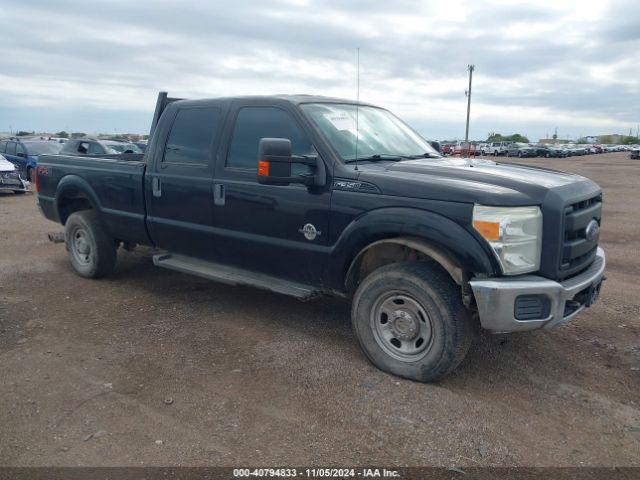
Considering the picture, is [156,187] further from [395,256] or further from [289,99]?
[395,256]

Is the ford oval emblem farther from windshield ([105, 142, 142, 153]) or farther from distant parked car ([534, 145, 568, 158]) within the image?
distant parked car ([534, 145, 568, 158])

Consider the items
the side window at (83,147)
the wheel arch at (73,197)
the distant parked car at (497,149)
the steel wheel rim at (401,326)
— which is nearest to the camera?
the steel wheel rim at (401,326)

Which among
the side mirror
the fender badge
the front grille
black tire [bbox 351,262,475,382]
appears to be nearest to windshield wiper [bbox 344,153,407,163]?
the side mirror

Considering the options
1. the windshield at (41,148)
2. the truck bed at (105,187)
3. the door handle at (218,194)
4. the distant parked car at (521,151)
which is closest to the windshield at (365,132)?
the door handle at (218,194)

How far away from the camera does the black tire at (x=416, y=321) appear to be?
12.2ft

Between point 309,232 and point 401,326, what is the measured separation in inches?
39.6

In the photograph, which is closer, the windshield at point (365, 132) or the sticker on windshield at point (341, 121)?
the windshield at point (365, 132)

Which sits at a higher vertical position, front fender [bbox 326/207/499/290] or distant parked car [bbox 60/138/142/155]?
distant parked car [bbox 60/138/142/155]

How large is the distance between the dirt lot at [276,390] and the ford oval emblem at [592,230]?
101cm

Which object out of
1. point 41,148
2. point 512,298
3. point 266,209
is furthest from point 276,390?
point 41,148

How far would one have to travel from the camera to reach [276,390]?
12.5ft

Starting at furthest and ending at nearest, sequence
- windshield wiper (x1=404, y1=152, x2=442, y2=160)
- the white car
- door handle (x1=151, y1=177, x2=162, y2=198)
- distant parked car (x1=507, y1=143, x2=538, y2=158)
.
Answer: distant parked car (x1=507, y1=143, x2=538, y2=158) → the white car → door handle (x1=151, y1=177, x2=162, y2=198) → windshield wiper (x1=404, y1=152, x2=442, y2=160)

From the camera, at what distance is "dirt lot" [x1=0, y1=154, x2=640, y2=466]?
3129mm

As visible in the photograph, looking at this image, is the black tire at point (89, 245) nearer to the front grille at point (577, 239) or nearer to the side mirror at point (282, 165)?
the side mirror at point (282, 165)
